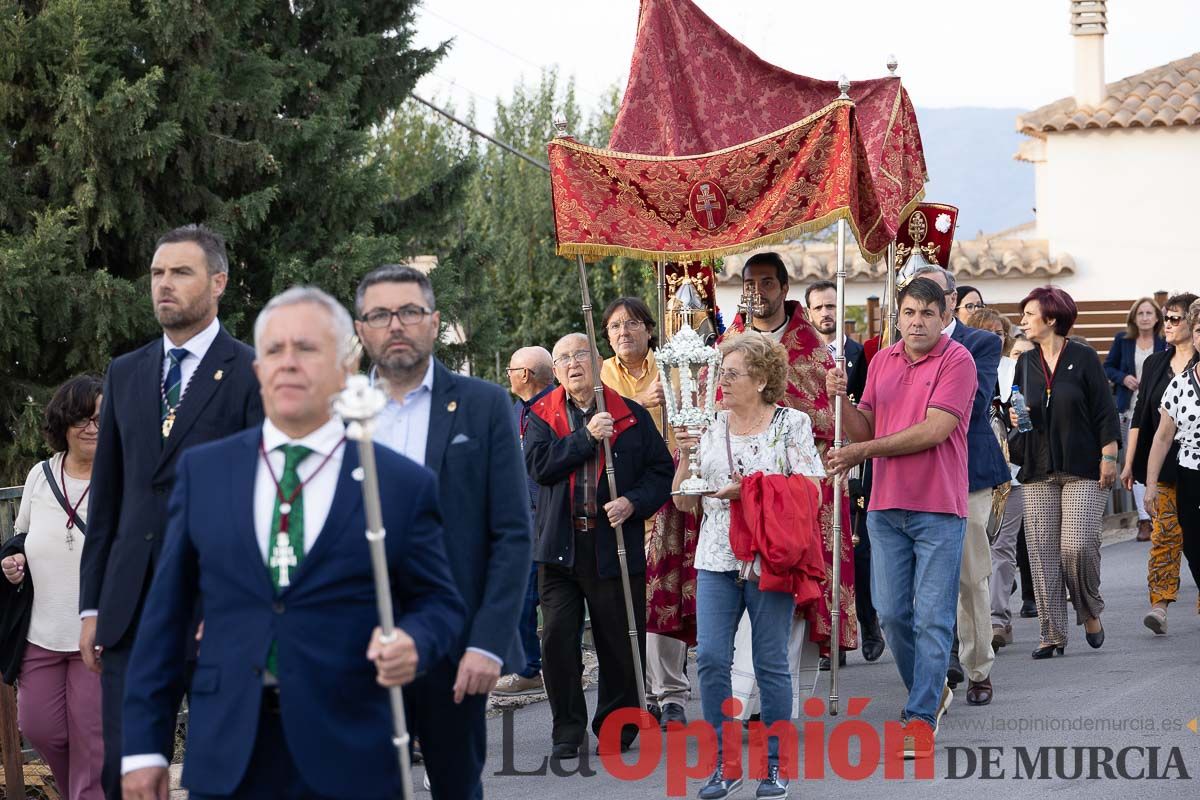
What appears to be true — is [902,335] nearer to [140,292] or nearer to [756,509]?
[756,509]

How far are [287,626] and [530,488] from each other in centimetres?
646

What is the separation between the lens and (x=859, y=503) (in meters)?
10.7

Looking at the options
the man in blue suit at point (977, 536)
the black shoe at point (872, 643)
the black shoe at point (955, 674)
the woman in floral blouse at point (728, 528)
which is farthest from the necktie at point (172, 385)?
the black shoe at point (872, 643)

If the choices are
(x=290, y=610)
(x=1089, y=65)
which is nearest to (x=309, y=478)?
(x=290, y=610)

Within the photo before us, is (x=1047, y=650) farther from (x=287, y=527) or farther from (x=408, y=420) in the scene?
(x=287, y=527)

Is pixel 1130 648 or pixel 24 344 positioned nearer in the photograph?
pixel 1130 648

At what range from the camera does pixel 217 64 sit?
614 inches

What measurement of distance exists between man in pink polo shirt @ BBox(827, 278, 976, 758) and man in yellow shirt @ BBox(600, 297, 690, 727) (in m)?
1.27

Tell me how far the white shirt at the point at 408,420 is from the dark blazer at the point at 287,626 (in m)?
1.03

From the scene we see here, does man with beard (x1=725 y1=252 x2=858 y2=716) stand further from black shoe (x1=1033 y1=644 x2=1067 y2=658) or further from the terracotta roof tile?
the terracotta roof tile

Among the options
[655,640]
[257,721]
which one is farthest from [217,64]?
[257,721]

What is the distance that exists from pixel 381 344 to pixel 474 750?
4.15 ft

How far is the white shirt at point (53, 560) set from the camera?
260 inches

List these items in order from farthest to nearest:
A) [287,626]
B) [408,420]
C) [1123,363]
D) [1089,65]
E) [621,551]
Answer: [1089,65], [1123,363], [621,551], [408,420], [287,626]
